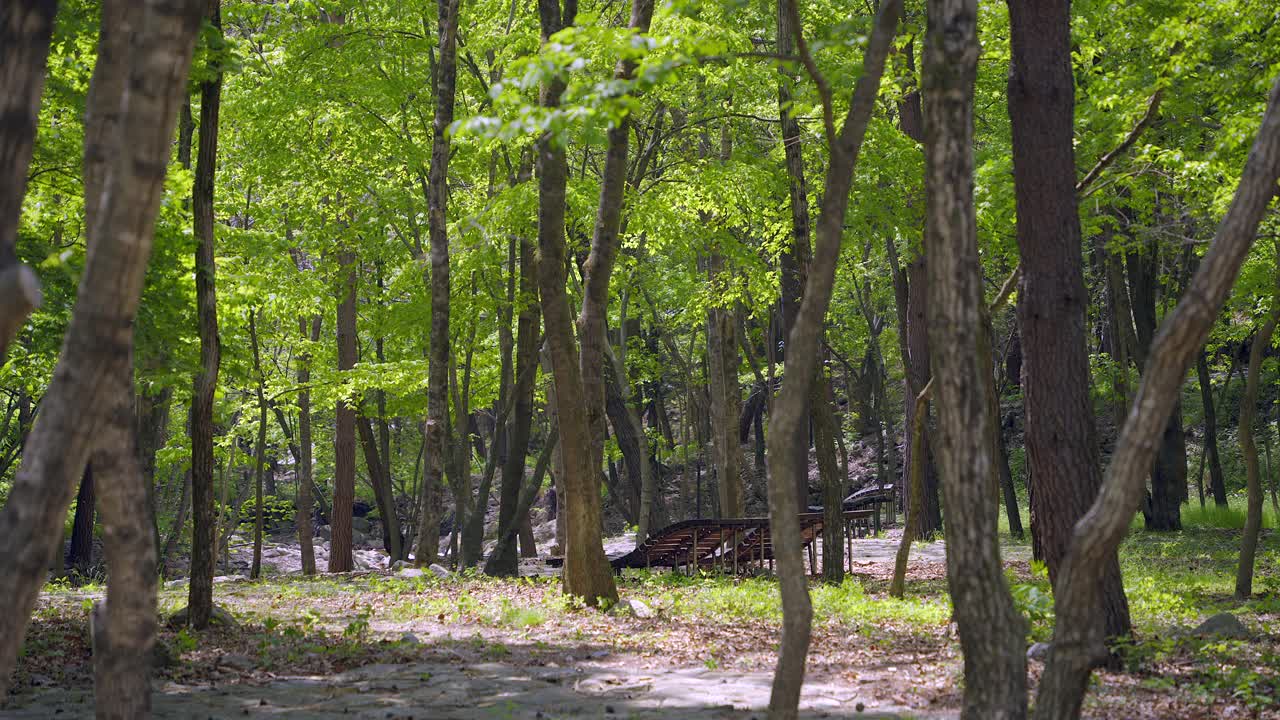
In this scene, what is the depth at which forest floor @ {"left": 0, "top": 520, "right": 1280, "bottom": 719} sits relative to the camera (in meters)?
6.94

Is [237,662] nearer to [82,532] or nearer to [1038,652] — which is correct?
[1038,652]

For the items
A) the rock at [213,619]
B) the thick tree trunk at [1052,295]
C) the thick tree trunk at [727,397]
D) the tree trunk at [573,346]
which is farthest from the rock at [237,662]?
the thick tree trunk at [727,397]

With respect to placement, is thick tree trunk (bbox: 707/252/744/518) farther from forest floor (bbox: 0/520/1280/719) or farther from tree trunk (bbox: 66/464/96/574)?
tree trunk (bbox: 66/464/96/574)

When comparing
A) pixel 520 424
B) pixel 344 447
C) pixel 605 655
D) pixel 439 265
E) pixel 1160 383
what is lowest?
pixel 605 655

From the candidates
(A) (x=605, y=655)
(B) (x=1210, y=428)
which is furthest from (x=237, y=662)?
(B) (x=1210, y=428)

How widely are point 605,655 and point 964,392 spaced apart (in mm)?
5319

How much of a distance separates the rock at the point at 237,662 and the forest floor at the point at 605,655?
0.03m

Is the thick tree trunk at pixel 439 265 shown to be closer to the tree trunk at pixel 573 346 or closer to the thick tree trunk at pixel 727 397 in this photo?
the tree trunk at pixel 573 346

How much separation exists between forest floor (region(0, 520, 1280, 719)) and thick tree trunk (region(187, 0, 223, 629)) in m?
0.53

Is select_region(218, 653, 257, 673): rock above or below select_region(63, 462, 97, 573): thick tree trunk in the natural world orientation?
below

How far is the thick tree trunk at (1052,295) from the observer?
8.06m

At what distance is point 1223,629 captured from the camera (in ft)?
28.9

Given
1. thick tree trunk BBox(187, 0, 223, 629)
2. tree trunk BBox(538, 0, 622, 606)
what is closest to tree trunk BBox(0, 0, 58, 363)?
thick tree trunk BBox(187, 0, 223, 629)

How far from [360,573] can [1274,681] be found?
46.8 feet
